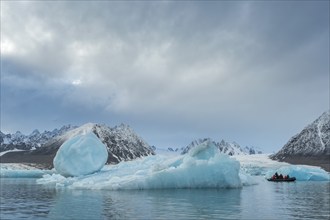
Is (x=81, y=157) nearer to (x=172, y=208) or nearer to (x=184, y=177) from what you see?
(x=184, y=177)

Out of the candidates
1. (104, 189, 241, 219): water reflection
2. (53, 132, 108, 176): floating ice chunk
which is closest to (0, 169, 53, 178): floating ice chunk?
(53, 132, 108, 176): floating ice chunk

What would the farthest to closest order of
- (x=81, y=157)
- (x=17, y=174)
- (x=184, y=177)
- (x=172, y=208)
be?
(x=17, y=174)
(x=81, y=157)
(x=184, y=177)
(x=172, y=208)

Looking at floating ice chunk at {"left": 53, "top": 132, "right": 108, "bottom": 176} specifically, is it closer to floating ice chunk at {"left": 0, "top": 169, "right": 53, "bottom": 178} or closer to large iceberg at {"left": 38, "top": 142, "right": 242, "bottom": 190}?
large iceberg at {"left": 38, "top": 142, "right": 242, "bottom": 190}

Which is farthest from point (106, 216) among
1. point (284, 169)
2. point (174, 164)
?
point (284, 169)

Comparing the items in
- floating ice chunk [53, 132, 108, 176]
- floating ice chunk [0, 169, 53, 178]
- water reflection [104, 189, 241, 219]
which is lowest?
water reflection [104, 189, 241, 219]

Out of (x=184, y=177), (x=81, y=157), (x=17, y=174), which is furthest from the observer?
(x=17, y=174)

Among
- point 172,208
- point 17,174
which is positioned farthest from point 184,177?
point 17,174

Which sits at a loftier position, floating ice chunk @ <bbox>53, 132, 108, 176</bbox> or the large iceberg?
floating ice chunk @ <bbox>53, 132, 108, 176</bbox>

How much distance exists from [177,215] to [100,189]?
68.1 ft

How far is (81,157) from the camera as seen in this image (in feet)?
174

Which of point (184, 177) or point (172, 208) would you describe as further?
point (184, 177)

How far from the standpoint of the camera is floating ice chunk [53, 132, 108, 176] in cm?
5316

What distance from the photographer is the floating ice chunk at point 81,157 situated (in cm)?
5316

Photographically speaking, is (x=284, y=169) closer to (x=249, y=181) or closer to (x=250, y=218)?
(x=249, y=181)
